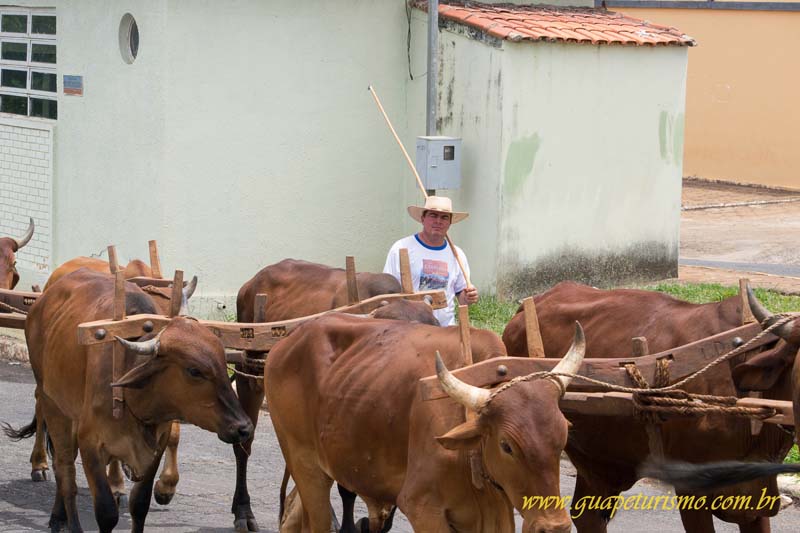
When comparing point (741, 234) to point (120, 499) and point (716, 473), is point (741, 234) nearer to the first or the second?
point (120, 499)

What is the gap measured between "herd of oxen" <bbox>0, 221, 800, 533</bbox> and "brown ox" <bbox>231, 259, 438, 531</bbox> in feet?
0.07

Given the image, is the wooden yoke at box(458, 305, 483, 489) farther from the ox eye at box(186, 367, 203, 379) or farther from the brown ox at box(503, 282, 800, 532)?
the ox eye at box(186, 367, 203, 379)

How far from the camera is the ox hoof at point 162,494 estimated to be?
27.6 feet

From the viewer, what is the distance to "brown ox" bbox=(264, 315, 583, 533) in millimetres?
5160

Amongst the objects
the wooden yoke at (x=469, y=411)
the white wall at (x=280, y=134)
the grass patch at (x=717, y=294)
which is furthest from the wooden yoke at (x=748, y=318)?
the white wall at (x=280, y=134)

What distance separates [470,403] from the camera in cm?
521

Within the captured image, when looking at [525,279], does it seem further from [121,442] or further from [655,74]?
[121,442]

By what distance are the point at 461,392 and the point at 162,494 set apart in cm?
377

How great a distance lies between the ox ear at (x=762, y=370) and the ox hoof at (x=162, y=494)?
3.95 m

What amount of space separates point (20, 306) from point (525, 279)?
624 cm

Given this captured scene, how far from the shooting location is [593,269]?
14664 mm

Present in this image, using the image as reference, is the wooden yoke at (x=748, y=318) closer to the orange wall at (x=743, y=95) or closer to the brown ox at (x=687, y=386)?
the brown ox at (x=687, y=386)

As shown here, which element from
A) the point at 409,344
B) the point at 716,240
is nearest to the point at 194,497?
the point at 409,344

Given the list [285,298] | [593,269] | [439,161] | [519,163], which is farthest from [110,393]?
[593,269]
